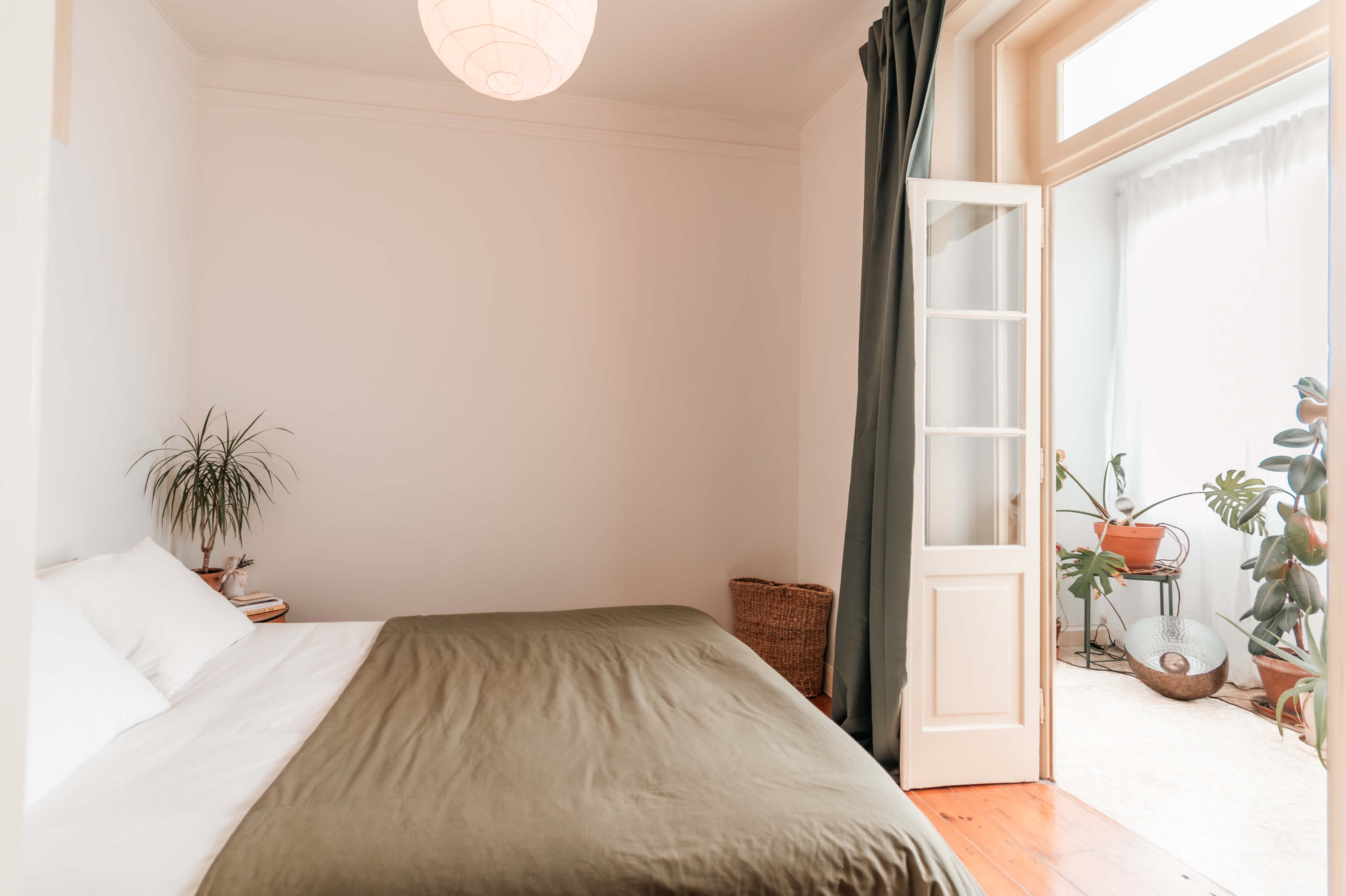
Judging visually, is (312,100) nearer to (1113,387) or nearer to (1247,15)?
(1247,15)

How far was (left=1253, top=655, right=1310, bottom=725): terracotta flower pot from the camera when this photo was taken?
10.00 feet

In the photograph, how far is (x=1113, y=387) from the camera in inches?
168

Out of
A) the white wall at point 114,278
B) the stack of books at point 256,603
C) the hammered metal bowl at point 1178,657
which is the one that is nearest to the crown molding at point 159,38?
the white wall at point 114,278

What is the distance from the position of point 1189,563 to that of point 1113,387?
3.57ft

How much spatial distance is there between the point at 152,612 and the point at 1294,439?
384 cm

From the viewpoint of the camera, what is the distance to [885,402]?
2.67 metres

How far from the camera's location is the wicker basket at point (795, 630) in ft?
11.2

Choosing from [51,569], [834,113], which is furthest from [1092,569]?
[51,569]

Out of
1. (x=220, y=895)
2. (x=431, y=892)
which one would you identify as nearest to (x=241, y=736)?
(x=220, y=895)

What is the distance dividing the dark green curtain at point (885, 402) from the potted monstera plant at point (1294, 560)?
1087mm

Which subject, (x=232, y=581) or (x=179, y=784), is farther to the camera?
(x=232, y=581)

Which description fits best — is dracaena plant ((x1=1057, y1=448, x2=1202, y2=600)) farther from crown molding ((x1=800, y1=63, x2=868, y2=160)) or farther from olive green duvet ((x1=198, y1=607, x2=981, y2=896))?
olive green duvet ((x1=198, y1=607, x2=981, y2=896))

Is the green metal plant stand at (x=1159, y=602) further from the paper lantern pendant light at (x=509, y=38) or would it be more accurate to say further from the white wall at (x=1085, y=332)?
the paper lantern pendant light at (x=509, y=38)

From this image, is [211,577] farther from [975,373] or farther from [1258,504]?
[1258,504]
